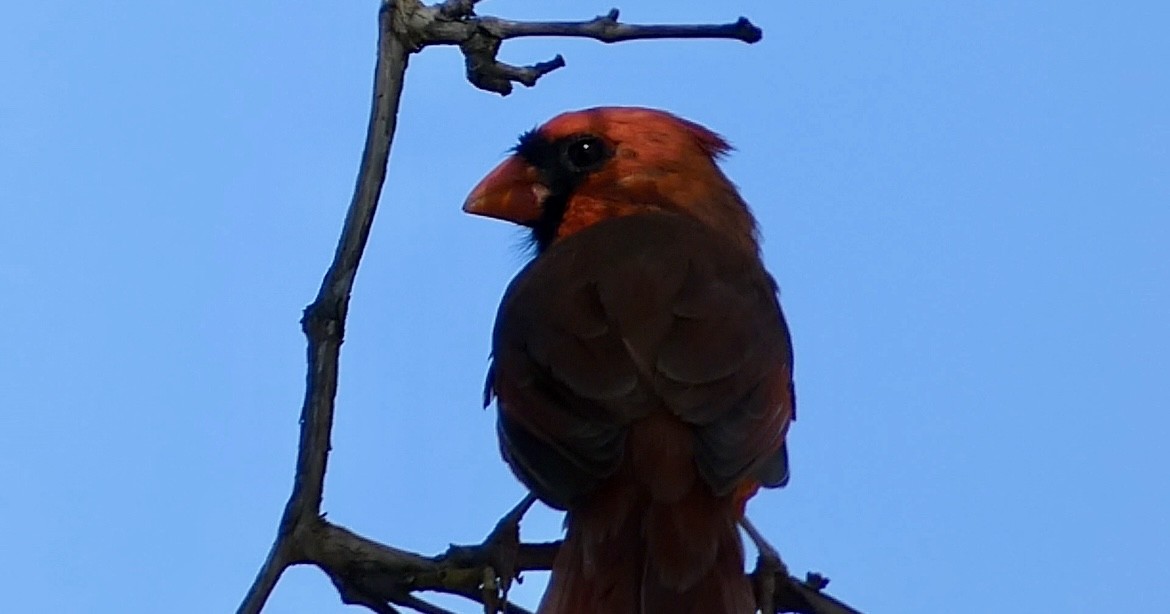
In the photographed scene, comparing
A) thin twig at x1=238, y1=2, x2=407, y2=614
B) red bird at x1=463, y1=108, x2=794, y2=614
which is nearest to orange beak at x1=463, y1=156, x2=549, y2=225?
red bird at x1=463, y1=108, x2=794, y2=614

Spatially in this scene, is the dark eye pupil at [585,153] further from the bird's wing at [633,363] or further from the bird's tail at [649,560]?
the bird's tail at [649,560]

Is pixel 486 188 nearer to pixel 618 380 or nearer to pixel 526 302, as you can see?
pixel 526 302

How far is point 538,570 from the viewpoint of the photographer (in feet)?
7.85

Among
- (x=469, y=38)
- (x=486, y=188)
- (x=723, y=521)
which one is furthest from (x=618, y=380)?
(x=486, y=188)

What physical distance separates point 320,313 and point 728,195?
1889 millimetres

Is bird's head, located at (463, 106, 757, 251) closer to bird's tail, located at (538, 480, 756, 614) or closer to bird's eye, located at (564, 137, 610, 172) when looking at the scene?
bird's eye, located at (564, 137, 610, 172)

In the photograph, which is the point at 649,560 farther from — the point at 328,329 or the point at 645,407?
the point at 328,329

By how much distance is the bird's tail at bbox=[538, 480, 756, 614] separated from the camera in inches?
87.7

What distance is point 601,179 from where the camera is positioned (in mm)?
3455

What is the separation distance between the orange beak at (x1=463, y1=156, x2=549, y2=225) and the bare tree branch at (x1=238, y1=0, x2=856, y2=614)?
1345mm

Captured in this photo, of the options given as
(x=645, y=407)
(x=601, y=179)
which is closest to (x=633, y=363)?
(x=645, y=407)

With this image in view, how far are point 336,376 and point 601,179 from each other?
169 cm

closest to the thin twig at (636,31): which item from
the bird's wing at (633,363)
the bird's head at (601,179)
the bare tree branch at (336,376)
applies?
the bare tree branch at (336,376)

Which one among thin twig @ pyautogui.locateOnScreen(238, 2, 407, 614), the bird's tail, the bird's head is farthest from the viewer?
the bird's head
